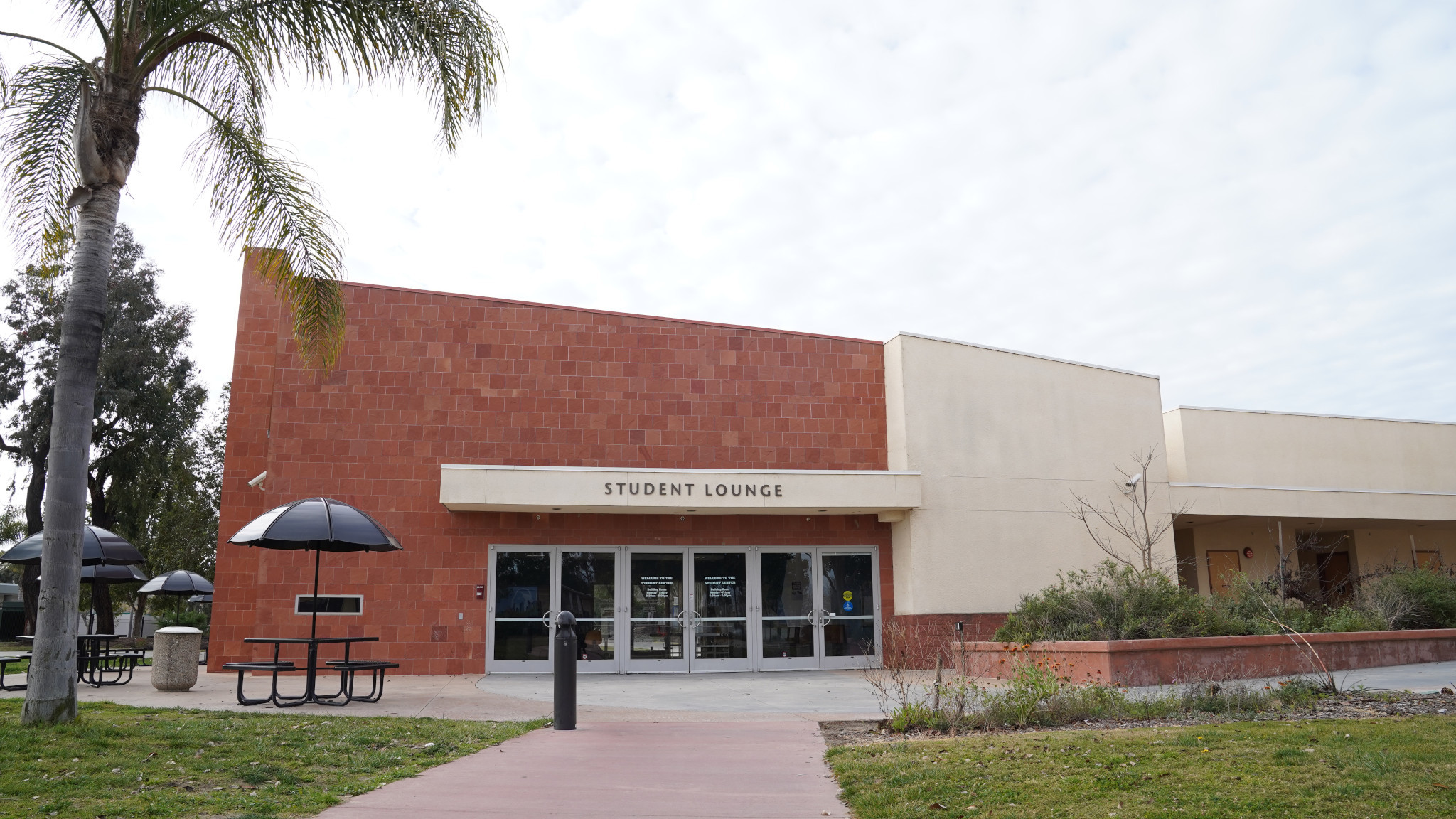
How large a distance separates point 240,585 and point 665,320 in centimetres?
874

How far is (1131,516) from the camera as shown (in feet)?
65.7

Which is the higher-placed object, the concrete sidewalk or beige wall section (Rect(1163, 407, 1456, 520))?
beige wall section (Rect(1163, 407, 1456, 520))

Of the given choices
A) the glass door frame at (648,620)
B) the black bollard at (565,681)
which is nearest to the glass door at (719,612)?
the glass door frame at (648,620)

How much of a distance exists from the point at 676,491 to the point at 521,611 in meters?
3.50

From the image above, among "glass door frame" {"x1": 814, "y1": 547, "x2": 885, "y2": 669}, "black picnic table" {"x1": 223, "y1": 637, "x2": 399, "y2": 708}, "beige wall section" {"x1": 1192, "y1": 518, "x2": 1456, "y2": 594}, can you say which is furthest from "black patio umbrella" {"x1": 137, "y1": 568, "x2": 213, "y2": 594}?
"beige wall section" {"x1": 1192, "y1": 518, "x2": 1456, "y2": 594}

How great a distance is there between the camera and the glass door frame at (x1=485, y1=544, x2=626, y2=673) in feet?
57.3

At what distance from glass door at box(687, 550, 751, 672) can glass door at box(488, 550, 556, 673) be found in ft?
8.58

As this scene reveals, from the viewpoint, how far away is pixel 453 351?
18172 mm

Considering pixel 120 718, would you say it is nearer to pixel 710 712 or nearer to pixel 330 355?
pixel 330 355

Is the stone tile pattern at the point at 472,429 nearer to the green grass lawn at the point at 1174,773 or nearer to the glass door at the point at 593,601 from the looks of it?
the glass door at the point at 593,601

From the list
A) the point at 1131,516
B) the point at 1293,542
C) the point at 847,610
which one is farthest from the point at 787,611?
the point at 1293,542

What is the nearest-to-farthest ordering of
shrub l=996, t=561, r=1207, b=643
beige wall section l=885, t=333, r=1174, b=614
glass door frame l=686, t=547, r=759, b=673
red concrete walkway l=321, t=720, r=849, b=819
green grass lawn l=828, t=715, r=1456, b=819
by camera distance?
green grass lawn l=828, t=715, r=1456, b=819 < red concrete walkway l=321, t=720, r=849, b=819 < shrub l=996, t=561, r=1207, b=643 < glass door frame l=686, t=547, r=759, b=673 < beige wall section l=885, t=333, r=1174, b=614

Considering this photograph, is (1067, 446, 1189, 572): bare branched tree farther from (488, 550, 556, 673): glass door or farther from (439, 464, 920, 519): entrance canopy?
(488, 550, 556, 673): glass door

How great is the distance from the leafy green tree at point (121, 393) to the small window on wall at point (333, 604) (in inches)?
700
